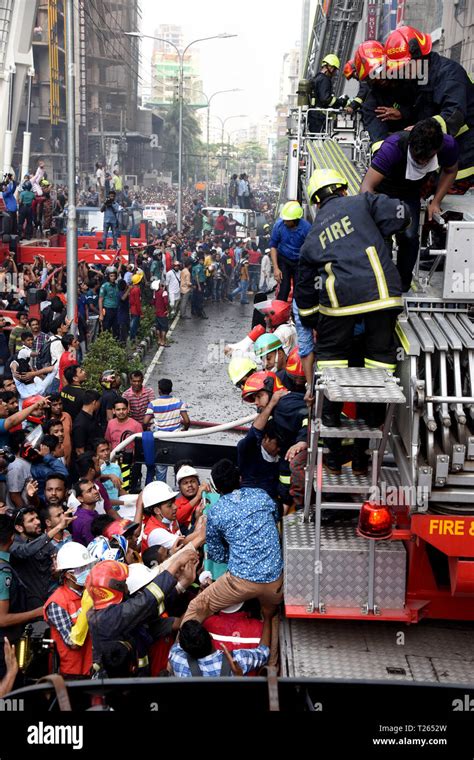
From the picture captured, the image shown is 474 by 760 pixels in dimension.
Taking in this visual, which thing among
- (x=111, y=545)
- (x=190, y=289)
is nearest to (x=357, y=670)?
(x=111, y=545)

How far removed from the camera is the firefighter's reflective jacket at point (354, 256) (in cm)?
485

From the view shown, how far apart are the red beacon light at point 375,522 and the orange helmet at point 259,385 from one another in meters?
2.19

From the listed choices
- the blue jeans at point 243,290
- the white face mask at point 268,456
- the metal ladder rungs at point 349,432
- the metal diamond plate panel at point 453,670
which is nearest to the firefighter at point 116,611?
the metal ladder rungs at point 349,432

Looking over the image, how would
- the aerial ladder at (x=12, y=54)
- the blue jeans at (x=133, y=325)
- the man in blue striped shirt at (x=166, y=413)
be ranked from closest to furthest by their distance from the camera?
the man in blue striped shirt at (x=166, y=413) < the blue jeans at (x=133, y=325) < the aerial ladder at (x=12, y=54)

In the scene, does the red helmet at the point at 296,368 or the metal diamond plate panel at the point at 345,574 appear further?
the red helmet at the point at 296,368

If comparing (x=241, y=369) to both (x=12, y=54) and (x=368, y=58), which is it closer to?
(x=368, y=58)

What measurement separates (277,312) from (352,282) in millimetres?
5423

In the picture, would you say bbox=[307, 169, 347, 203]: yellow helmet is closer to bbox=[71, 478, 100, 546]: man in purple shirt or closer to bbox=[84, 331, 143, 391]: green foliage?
bbox=[71, 478, 100, 546]: man in purple shirt

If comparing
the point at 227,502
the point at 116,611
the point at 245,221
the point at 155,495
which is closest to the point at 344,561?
the point at 227,502

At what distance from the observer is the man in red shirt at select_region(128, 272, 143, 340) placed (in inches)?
723

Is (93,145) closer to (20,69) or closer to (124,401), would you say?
(20,69)

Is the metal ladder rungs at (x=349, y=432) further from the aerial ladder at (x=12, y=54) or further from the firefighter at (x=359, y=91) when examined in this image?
the aerial ladder at (x=12, y=54)

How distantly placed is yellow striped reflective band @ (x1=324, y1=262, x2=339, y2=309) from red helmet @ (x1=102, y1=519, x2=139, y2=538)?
2.42m

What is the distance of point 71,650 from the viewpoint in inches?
199
